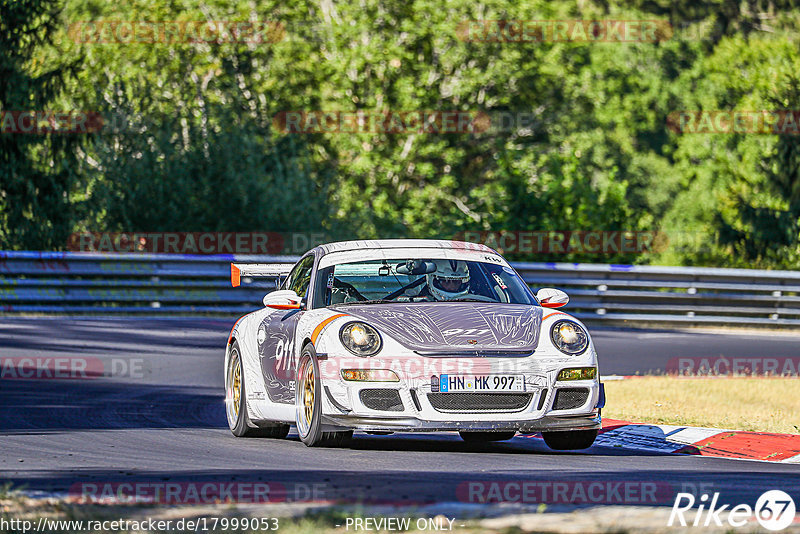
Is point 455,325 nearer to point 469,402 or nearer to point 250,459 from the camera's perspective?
point 469,402

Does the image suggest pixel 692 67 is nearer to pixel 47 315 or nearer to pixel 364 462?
pixel 47 315

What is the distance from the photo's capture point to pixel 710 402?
12797 millimetres

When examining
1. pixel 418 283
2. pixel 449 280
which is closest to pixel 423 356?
pixel 418 283

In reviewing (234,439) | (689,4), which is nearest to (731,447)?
(234,439)

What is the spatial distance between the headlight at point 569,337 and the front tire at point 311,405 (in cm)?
146

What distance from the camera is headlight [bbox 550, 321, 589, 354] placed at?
898 cm

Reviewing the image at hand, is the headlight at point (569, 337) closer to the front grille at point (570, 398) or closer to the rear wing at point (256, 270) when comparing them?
the front grille at point (570, 398)

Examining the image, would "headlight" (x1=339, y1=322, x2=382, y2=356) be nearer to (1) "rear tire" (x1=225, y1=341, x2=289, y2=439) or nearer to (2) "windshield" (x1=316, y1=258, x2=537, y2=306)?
(2) "windshield" (x1=316, y1=258, x2=537, y2=306)

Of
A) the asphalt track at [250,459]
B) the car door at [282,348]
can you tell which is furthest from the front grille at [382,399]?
the car door at [282,348]

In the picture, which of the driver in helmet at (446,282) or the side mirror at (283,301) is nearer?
the side mirror at (283,301)

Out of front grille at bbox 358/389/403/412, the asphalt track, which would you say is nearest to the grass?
the asphalt track

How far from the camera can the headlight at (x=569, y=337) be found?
898 cm

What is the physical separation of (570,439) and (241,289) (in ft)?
46.4

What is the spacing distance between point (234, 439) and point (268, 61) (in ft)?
112
